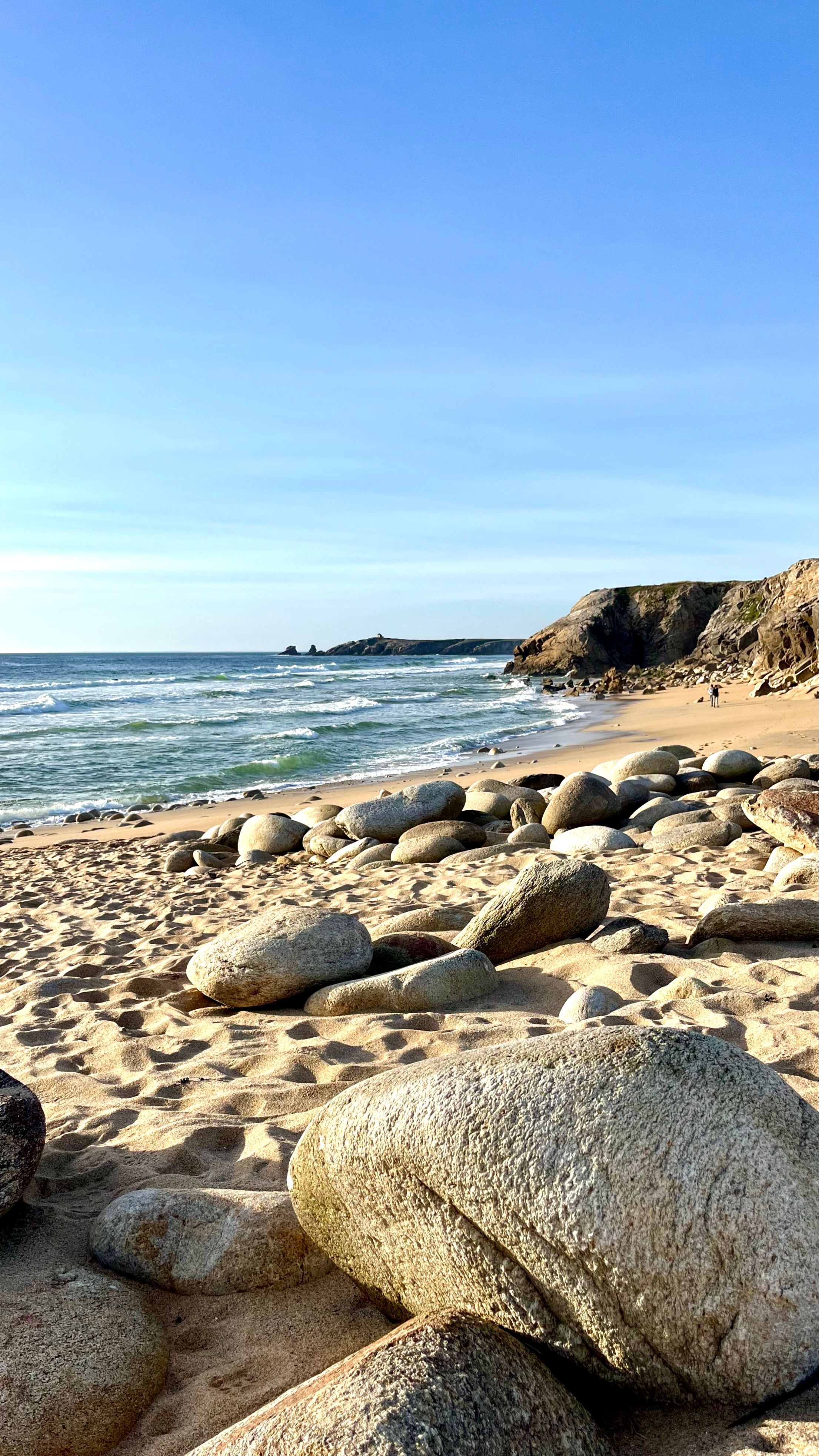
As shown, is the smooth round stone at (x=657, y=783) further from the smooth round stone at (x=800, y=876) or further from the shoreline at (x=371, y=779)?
the shoreline at (x=371, y=779)

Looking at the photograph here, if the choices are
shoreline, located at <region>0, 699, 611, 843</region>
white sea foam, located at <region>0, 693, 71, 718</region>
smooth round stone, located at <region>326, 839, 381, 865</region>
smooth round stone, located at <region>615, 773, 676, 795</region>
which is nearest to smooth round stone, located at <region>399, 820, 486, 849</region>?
smooth round stone, located at <region>326, 839, 381, 865</region>

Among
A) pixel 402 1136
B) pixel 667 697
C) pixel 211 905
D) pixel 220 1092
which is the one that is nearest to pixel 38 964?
pixel 211 905

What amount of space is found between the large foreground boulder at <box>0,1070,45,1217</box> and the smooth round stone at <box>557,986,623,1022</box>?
2.11 metres

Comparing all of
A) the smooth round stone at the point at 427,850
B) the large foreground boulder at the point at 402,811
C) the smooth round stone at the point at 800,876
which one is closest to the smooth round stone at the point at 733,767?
the large foreground boulder at the point at 402,811

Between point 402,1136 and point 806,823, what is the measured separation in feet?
17.0

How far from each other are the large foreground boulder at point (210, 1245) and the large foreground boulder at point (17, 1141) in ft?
0.87

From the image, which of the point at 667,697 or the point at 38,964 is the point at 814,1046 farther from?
the point at 667,697

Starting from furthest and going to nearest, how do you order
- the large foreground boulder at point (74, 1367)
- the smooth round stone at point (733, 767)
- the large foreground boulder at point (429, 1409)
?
the smooth round stone at point (733, 767) → the large foreground boulder at point (74, 1367) → the large foreground boulder at point (429, 1409)

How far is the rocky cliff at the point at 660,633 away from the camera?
44.6m

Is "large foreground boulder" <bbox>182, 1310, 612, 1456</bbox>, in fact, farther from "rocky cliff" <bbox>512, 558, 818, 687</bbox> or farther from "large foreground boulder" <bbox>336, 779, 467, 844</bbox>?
"rocky cliff" <bbox>512, 558, 818, 687</bbox>

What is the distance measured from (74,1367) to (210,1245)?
498 millimetres

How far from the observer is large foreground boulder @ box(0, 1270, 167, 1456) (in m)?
2.08

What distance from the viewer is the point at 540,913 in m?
4.99

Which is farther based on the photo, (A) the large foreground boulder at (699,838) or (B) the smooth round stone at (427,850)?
(B) the smooth round stone at (427,850)
